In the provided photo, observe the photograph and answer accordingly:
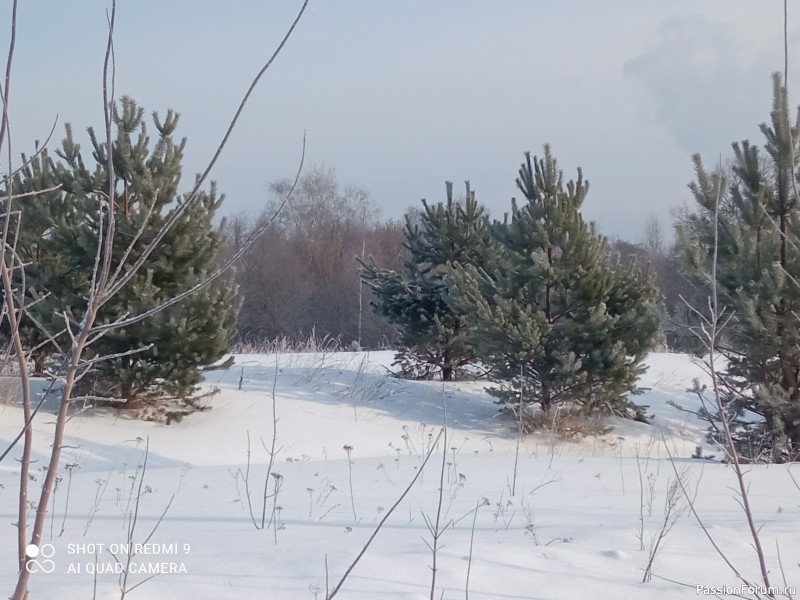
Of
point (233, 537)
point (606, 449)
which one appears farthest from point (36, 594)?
point (606, 449)

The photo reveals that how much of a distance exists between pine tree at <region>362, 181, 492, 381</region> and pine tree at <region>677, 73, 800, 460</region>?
5890 mm

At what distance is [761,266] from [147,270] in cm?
684

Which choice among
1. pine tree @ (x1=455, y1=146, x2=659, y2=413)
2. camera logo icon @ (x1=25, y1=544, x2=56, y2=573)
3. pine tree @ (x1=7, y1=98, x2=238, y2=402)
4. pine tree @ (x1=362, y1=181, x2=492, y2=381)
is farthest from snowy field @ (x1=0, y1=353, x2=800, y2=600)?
pine tree @ (x1=362, y1=181, x2=492, y2=381)

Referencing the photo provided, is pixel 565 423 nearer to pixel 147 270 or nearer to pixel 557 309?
pixel 557 309

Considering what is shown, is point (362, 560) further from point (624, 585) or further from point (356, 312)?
point (356, 312)

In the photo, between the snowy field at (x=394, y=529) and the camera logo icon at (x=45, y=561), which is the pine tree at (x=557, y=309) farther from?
the camera logo icon at (x=45, y=561)

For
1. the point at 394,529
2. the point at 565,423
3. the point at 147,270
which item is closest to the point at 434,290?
the point at 565,423

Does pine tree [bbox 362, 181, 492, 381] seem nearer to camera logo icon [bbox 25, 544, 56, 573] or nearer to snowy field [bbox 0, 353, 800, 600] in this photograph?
snowy field [bbox 0, 353, 800, 600]

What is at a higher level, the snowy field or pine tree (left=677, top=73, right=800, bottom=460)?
pine tree (left=677, top=73, right=800, bottom=460)

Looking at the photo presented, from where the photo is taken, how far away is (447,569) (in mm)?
2691

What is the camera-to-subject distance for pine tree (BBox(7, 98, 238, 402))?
8.84 meters

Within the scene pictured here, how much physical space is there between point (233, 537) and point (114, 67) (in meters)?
2.28

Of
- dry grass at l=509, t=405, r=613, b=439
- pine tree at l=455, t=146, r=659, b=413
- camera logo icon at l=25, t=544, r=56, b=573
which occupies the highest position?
pine tree at l=455, t=146, r=659, b=413

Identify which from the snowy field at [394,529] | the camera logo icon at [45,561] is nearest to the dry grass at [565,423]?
the snowy field at [394,529]
